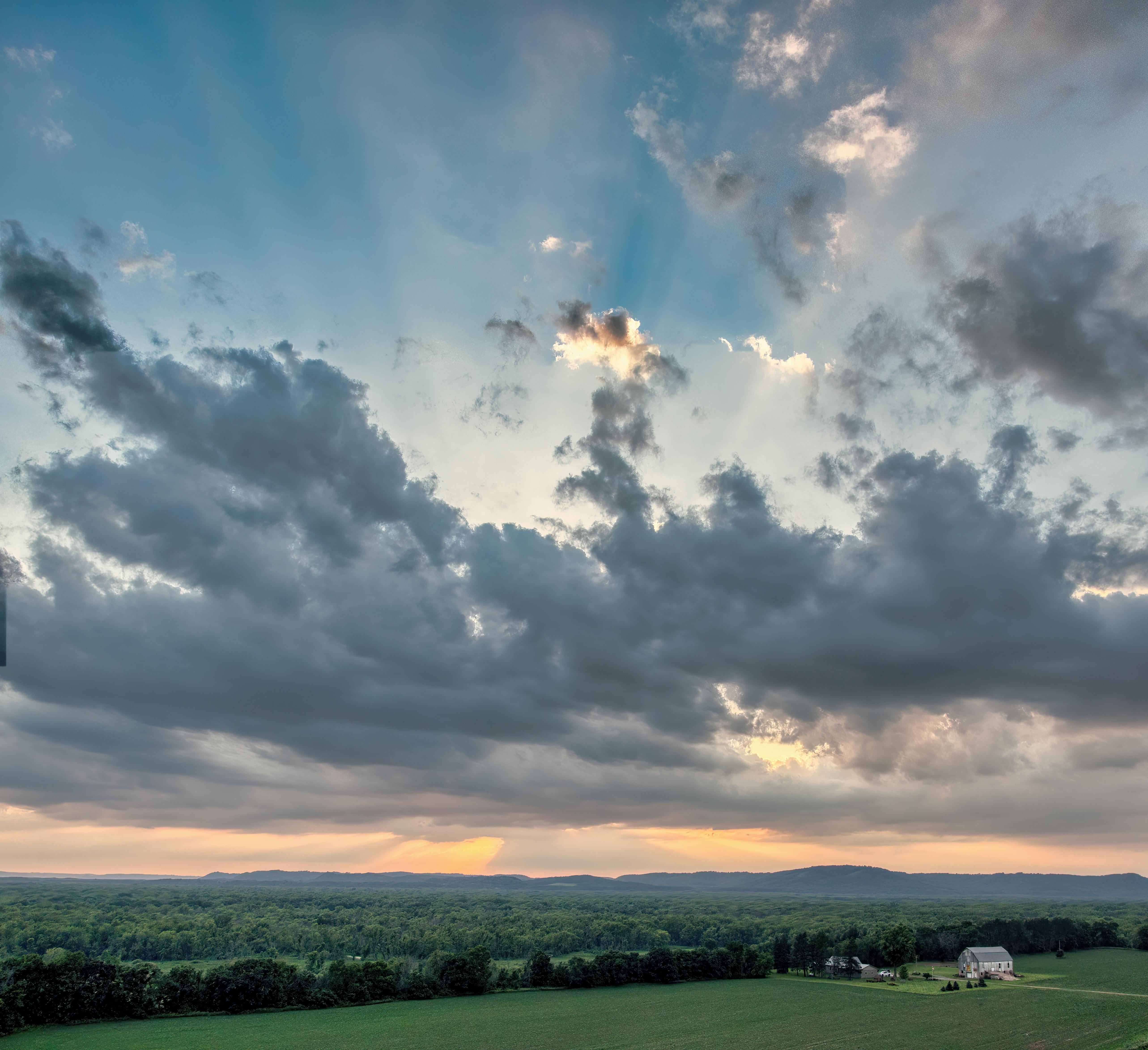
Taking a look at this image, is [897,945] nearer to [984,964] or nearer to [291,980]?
[984,964]

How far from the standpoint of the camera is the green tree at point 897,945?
140 meters

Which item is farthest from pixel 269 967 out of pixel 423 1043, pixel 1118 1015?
pixel 1118 1015

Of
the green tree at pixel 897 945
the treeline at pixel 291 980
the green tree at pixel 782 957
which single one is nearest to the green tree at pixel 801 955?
the green tree at pixel 782 957

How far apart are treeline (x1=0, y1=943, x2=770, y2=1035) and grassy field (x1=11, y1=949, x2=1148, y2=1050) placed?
11.7 feet

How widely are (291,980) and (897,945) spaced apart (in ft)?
362

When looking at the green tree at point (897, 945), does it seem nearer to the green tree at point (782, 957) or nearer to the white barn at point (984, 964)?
the white barn at point (984, 964)

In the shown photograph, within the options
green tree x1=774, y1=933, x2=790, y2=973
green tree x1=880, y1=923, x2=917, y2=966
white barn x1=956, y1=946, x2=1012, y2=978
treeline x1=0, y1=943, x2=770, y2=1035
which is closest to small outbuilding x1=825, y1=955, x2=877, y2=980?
green tree x1=880, y1=923, x2=917, y2=966

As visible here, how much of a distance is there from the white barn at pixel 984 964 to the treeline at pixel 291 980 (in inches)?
1387

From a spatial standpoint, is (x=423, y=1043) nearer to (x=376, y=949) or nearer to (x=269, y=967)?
(x=269, y=967)

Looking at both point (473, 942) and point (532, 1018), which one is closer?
point (532, 1018)

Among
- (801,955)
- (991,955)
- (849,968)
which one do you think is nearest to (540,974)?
(801,955)

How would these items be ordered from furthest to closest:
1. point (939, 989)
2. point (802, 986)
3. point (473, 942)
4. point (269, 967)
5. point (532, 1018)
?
point (473, 942) < point (802, 986) < point (939, 989) < point (269, 967) < point (532, 1018)

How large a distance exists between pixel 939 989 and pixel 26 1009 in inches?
4980

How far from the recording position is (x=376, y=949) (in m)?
192
